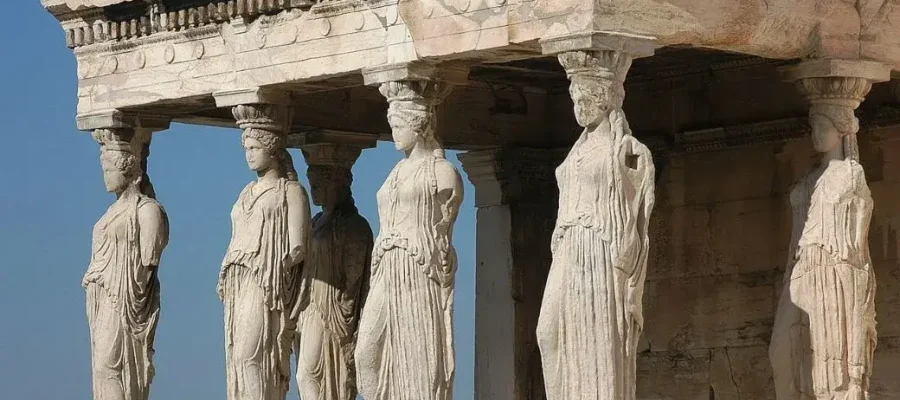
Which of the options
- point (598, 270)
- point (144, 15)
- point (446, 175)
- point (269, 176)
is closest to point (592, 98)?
point (598, 270)

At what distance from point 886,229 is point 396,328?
14.5 ft

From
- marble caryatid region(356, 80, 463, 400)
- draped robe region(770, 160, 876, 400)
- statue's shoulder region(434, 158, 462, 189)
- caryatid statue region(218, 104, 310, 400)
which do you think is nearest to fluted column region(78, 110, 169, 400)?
caryatid statue region(218, 104, 310, 400)

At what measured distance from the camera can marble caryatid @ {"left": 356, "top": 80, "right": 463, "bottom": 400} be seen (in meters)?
15.6

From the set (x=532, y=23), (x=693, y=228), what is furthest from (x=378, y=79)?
(x=693, y=228)

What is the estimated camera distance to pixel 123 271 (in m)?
18.1

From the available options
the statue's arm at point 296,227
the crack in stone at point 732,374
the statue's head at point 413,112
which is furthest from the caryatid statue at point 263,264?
the crack in stone at point 732,374

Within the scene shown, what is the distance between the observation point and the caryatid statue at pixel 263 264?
55.9 feet

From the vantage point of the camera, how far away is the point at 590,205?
14.5 meters

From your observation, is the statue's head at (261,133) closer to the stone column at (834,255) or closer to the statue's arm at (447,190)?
the statue's arm at (447,190)

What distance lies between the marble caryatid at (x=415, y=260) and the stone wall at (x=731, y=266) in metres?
3.77

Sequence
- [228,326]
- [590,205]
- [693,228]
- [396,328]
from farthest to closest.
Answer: [693,228] < [228,326] < [396,328] < [590,205]

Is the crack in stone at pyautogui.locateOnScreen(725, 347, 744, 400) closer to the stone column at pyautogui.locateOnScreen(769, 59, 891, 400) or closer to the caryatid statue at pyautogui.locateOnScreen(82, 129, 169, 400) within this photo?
the stone column at pyautogui.locateOnScreen(769, 59, 891, 400)

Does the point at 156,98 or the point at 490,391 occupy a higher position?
the point at 156,98

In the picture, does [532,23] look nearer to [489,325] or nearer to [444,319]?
[444,319]
